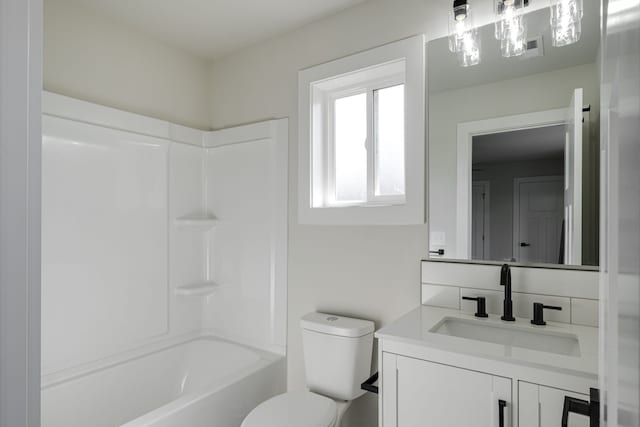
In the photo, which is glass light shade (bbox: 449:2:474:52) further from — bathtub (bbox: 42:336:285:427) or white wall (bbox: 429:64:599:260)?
bathtub (bbox: 42:336:285:427)

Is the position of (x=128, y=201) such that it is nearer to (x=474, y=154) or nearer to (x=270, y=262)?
(x=270, y=262)

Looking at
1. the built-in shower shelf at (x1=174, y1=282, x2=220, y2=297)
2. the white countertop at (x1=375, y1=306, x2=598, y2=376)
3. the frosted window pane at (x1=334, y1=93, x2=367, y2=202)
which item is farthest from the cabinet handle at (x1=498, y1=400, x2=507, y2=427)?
the built-in shower shelf at (x1=174, y1=282, x2=220, y2=297)

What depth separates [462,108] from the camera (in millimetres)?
1720

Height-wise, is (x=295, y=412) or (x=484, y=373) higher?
(x=484, y=373)

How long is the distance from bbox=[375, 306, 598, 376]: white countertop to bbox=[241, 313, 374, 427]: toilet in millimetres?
381

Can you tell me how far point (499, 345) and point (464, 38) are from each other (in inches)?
52.8

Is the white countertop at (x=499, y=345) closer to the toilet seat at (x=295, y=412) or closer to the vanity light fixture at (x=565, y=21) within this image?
the toilet seat at (x=295, y=412)

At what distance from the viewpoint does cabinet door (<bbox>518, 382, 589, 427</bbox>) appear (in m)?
1.03

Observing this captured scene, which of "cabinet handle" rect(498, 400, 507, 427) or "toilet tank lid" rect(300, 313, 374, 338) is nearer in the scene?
"cabinet handle" rect(498, 400, 507, 427)

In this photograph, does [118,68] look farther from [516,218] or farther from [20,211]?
[516,218]

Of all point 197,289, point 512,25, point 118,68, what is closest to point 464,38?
point 512,25

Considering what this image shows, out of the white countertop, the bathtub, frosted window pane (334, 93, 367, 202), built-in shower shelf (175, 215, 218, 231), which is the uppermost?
frosted window pane (334, 93, 367, 202)

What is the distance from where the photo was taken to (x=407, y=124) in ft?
6.03

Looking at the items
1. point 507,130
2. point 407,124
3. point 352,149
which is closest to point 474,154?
point 507,130
